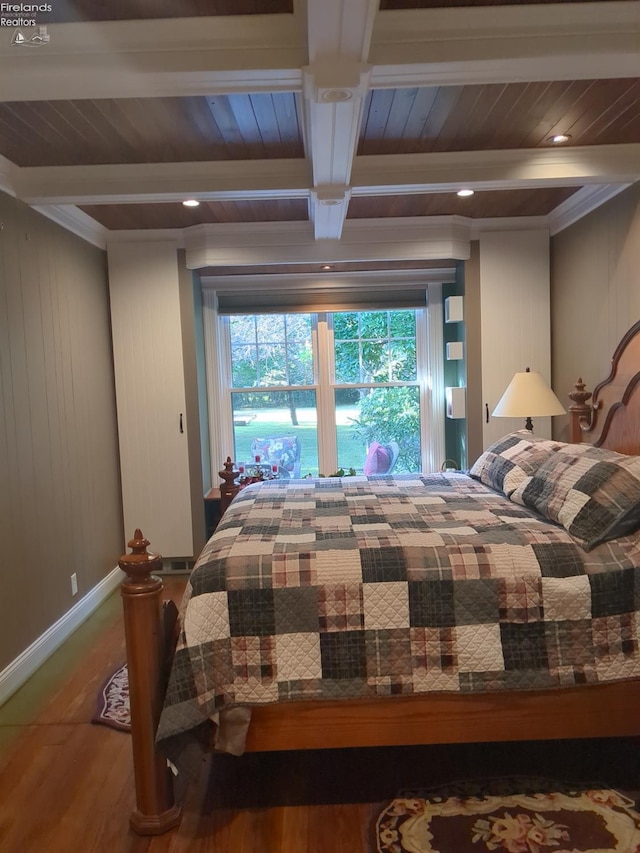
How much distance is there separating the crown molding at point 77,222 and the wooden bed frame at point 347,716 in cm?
222

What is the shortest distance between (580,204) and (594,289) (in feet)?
1.73

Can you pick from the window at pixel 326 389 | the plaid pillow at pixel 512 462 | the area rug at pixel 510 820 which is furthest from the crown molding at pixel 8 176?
the area rug at pixel 510 820

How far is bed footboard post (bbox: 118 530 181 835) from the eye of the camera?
5.59ft

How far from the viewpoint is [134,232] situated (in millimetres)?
3879

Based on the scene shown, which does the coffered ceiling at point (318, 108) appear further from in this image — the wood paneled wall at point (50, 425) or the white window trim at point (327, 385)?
the white window trim at point (327, 385)

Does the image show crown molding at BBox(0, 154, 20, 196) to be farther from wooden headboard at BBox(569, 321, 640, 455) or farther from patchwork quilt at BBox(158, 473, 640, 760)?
wooden headboard at BBox(569, 321, 640, 455)

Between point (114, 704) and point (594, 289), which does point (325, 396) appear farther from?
point (114, 704)

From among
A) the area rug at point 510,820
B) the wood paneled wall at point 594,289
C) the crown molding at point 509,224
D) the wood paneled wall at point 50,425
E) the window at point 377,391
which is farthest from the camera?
the window at point 377,391

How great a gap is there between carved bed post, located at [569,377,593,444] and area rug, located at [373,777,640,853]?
6.14ft

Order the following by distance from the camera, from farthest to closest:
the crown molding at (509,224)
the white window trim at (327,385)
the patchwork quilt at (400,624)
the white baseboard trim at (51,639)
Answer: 1. the white window trim at (327,385)
2. the crown molding at (509,224)
3. the white baseboard trim at (51,639)
4. the patchwork quilt at (400,624)

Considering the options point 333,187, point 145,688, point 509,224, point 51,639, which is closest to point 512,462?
point 333,187

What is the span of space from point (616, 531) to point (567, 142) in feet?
6.21

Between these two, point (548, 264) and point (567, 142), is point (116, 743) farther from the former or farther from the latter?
point (548, 264)

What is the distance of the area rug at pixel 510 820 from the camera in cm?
162
